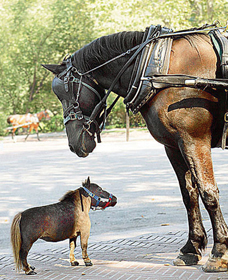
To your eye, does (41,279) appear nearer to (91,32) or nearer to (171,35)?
(171,35)

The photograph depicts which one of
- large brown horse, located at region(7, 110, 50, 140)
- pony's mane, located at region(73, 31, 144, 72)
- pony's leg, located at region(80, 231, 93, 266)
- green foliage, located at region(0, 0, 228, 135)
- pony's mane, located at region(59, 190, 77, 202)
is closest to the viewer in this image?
pony's mane, located at region(73, 31, 144, 72)

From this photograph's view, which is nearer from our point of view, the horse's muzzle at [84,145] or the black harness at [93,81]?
the black harness at [93,81]

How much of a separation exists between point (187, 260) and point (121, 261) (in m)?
0.73

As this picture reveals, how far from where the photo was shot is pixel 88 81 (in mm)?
4566

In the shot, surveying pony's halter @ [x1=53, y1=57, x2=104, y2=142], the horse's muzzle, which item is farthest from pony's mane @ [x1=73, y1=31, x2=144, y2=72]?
the horse's muzzle

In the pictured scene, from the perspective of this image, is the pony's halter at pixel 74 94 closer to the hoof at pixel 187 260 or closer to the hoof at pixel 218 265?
the hoof at pixel 187 260

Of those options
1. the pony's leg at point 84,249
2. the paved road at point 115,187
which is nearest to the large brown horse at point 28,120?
the paved road at point 115,187

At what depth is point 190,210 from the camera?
4715 millimetres

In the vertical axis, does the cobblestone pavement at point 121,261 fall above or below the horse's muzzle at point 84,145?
below

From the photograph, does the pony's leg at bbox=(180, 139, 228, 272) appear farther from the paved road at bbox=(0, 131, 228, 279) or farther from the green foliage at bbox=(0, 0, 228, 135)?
the green foliage at bbox=(0, 0, 228, 135)

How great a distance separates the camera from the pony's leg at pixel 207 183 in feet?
13.1

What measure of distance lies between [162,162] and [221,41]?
36.5 feet

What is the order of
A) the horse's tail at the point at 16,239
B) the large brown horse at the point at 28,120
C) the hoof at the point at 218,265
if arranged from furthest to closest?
the large brown horse at the point at 28,120 < the horse's tail at the point at 16,239 < the hoof at the point at 218,265

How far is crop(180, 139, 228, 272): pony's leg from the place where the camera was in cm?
401
